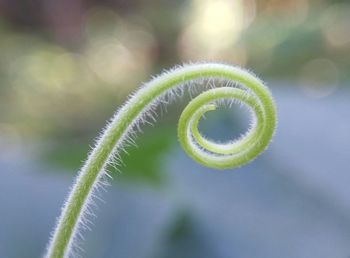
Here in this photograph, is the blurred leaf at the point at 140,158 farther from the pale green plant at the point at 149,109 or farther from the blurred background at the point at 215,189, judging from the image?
the pale green plant at the point at 149,109

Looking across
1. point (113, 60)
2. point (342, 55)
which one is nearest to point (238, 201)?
point (342, 55)

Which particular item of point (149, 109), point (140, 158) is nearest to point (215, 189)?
point (140, 158)

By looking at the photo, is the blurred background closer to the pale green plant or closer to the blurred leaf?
the blurred leaf

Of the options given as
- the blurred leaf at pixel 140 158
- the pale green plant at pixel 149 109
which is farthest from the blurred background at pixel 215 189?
the pale green plant at pixel 149 109

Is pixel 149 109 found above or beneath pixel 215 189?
beneath

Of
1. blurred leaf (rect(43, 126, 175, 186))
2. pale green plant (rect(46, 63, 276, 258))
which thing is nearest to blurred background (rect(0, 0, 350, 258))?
blurred leaf (rect(43, 126, 175, 186))

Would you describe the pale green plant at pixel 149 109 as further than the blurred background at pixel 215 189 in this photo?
No

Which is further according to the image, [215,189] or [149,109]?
[215,189]

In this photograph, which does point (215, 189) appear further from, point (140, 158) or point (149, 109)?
point (149, 109)

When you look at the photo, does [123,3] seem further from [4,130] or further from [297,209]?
[297,209]

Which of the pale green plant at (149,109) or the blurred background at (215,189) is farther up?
the blurred background at (215,189)

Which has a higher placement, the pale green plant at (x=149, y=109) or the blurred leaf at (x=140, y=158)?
the blurred leaf at (x=140, y=158)
